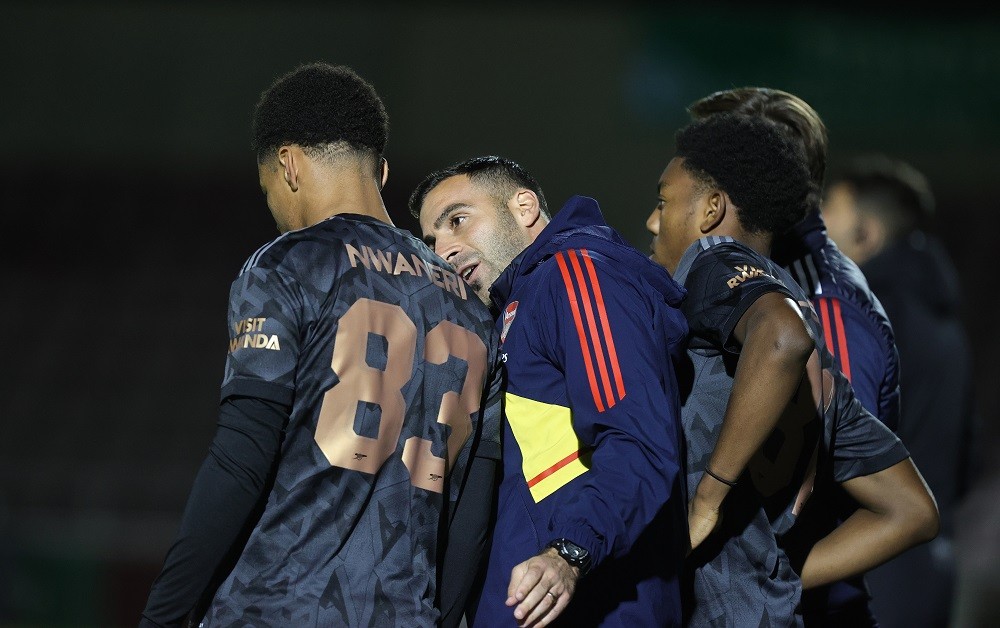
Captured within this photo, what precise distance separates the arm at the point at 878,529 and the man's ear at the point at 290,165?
1520 mm

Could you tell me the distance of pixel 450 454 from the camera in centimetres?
242

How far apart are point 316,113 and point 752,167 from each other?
103 centimetres

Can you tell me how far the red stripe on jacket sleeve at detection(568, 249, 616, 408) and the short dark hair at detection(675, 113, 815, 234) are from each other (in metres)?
0.56

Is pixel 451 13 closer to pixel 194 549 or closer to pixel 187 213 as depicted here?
pixel 187 213

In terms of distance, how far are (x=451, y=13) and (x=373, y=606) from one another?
37.5 feet

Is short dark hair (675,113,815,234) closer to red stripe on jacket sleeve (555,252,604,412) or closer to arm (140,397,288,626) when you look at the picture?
red stripe on jacket sleeve (555,252,604,412)

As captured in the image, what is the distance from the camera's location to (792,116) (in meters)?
3.16

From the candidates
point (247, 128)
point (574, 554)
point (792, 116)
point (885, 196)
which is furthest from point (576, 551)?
point (247, 128)

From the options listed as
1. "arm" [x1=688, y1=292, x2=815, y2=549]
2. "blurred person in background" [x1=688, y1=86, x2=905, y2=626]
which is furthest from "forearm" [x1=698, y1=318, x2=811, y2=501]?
"blurred person in background" [x1=688, y1=86, x2=905, y2=626]

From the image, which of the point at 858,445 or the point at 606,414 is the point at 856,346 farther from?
the point at 606,414

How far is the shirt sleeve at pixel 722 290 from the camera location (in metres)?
2.45

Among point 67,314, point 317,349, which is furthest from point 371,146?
point 67,314

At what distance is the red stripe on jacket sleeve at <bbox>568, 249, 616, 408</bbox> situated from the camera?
7.30 feet

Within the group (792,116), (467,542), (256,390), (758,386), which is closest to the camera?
(256,390)
